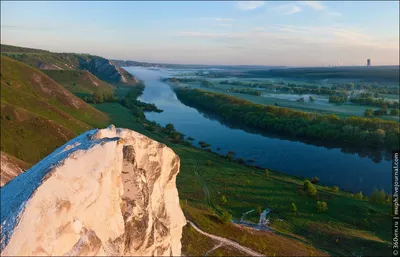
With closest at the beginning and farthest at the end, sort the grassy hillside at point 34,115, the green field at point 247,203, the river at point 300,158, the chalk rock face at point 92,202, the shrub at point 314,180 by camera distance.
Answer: the chalk rock face at point 92,202
the green field at point 247,203
the grassy hillside at point 34,115
the shrub at point 314,180
the river at point 300,158

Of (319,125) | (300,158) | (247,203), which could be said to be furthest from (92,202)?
(319,125)

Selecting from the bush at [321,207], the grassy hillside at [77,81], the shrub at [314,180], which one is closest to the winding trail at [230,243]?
the bush at [321,207]

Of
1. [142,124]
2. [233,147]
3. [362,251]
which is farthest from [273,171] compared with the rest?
[142,124]

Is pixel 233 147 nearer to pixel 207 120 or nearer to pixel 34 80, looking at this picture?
pixel 207 120

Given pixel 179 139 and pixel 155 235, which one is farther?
pixel 179 139

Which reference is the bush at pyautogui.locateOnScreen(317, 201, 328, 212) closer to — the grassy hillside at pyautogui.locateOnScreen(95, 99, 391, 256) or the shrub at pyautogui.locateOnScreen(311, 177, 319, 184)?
the grassy hillside at pyautogui.locateOnScreen(95, 99, 391, 256)

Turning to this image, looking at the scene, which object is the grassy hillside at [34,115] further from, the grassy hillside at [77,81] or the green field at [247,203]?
the grassy hillside at [77,81]
